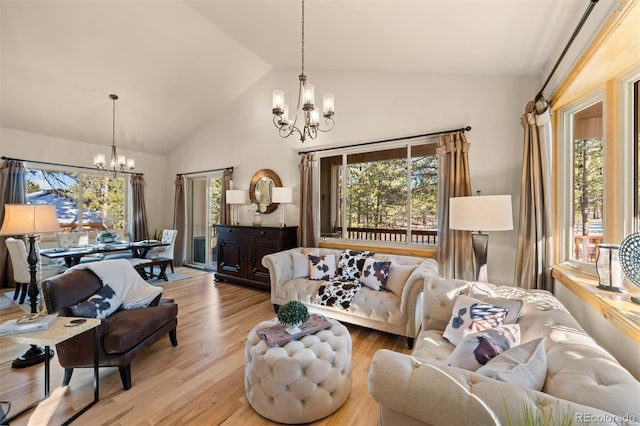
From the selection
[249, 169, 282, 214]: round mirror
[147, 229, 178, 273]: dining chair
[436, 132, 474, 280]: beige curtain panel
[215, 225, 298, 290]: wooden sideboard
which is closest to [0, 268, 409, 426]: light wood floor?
[436, 132, 474, 280]: beige curtain panel

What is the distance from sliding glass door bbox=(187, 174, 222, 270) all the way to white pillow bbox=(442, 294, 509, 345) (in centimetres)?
514

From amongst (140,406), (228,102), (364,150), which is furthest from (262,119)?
(140,406)

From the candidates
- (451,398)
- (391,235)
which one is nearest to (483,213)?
(391,235)

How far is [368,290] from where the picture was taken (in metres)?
2.96

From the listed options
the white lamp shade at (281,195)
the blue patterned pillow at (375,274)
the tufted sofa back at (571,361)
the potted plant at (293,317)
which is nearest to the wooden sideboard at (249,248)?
the white lamp shade at (281,195)

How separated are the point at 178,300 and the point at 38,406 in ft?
7.12

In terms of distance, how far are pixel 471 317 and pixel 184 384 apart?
2108 millimetres

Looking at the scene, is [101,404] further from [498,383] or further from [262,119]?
[262,119]

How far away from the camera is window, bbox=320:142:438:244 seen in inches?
143

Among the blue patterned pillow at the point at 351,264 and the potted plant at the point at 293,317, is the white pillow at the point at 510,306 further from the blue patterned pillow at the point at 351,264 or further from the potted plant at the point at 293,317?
the blue patterned pillow at the point at 351,264

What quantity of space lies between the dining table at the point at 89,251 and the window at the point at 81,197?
1227 millimetres

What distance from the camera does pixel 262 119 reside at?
5.02m

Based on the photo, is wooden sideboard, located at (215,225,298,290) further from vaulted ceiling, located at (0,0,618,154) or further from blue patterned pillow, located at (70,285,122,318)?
vaulted ceiling, located at (0,0,618,154)

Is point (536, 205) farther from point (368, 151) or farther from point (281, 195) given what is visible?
point (281, 195)
